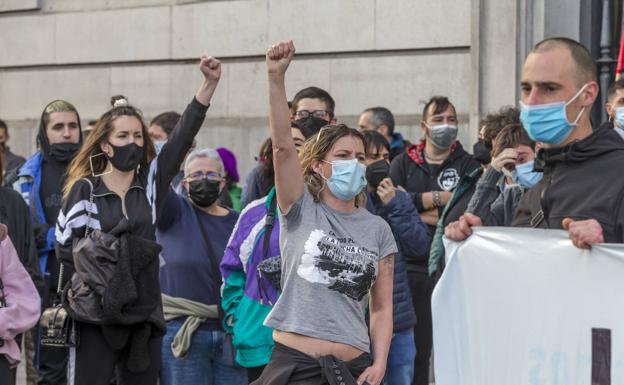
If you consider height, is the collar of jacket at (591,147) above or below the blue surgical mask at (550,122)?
below

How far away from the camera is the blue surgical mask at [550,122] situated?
4.52 metres

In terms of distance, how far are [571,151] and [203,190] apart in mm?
3558

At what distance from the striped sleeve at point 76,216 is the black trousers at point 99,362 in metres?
0.48

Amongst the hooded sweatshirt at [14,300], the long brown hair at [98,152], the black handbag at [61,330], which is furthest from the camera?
the long brown hair at [98,152]

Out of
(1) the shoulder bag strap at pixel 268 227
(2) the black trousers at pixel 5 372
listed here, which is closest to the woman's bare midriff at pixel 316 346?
(1) the shoulder bag strap at pixel 268 227

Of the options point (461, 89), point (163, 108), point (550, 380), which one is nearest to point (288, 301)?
point (550, 380)

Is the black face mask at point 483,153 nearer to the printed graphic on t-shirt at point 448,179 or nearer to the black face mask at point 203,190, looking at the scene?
the printed graphic on t-shirt at point 448,179

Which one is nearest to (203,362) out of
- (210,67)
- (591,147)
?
(210,67)

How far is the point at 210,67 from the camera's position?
657cm

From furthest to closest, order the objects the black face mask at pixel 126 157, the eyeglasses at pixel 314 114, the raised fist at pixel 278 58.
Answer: the eyeglasses at pixel 314 114 → the black face mask at pixel 126 157 → the raised fist at pixel 278 58

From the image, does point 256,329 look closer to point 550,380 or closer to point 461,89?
point 550,380

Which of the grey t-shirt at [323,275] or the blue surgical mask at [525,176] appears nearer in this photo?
the grey t-shirt at [323,275]

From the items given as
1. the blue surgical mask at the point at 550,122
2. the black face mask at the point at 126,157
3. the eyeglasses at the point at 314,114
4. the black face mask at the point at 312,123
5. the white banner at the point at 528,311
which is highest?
the eyeglasses at the point at 314,114

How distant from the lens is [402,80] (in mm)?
11555
